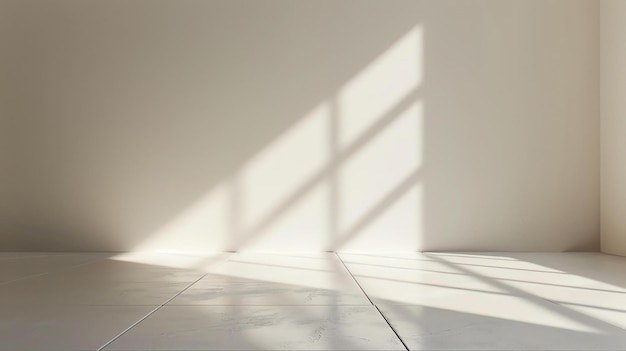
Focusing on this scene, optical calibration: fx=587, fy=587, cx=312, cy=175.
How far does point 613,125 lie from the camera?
363 cm

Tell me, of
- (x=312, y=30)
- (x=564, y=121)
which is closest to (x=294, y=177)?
(x=312, y=30)

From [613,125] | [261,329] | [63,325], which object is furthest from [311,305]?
[613,125]

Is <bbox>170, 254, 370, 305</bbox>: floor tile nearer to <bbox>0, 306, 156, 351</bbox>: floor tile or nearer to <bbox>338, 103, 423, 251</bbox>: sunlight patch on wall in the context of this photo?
<bbox>0, 306, 156, 351</bbox>: floor tile

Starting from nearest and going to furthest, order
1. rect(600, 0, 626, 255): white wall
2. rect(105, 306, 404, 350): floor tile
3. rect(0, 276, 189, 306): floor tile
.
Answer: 1. rect(105, 306, 404, 350): floor tile
2. rect(0, 276, 189, 306): floor tile
3. rect(600, 0, 626, 255): white wall

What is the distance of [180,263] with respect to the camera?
2.98 metres

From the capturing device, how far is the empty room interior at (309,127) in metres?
3.71

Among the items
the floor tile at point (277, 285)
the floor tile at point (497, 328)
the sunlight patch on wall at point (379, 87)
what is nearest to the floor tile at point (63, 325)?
the floor tile at point (277, 285)

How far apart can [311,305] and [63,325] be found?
0.66 metres

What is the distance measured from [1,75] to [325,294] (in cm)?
299

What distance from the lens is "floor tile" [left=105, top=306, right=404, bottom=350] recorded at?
1.21 meters

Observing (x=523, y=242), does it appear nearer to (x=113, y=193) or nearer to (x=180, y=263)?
(x=180, y=263)

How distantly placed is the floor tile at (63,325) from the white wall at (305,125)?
6.84ft

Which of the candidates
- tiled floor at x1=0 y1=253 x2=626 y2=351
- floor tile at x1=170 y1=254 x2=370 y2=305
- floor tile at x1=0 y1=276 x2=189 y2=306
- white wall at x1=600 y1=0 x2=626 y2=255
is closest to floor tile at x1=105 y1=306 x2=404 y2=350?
tiled floor at x1=0 y1=253 x2=626 y2=351

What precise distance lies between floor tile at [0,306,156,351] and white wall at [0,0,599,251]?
209 cm
